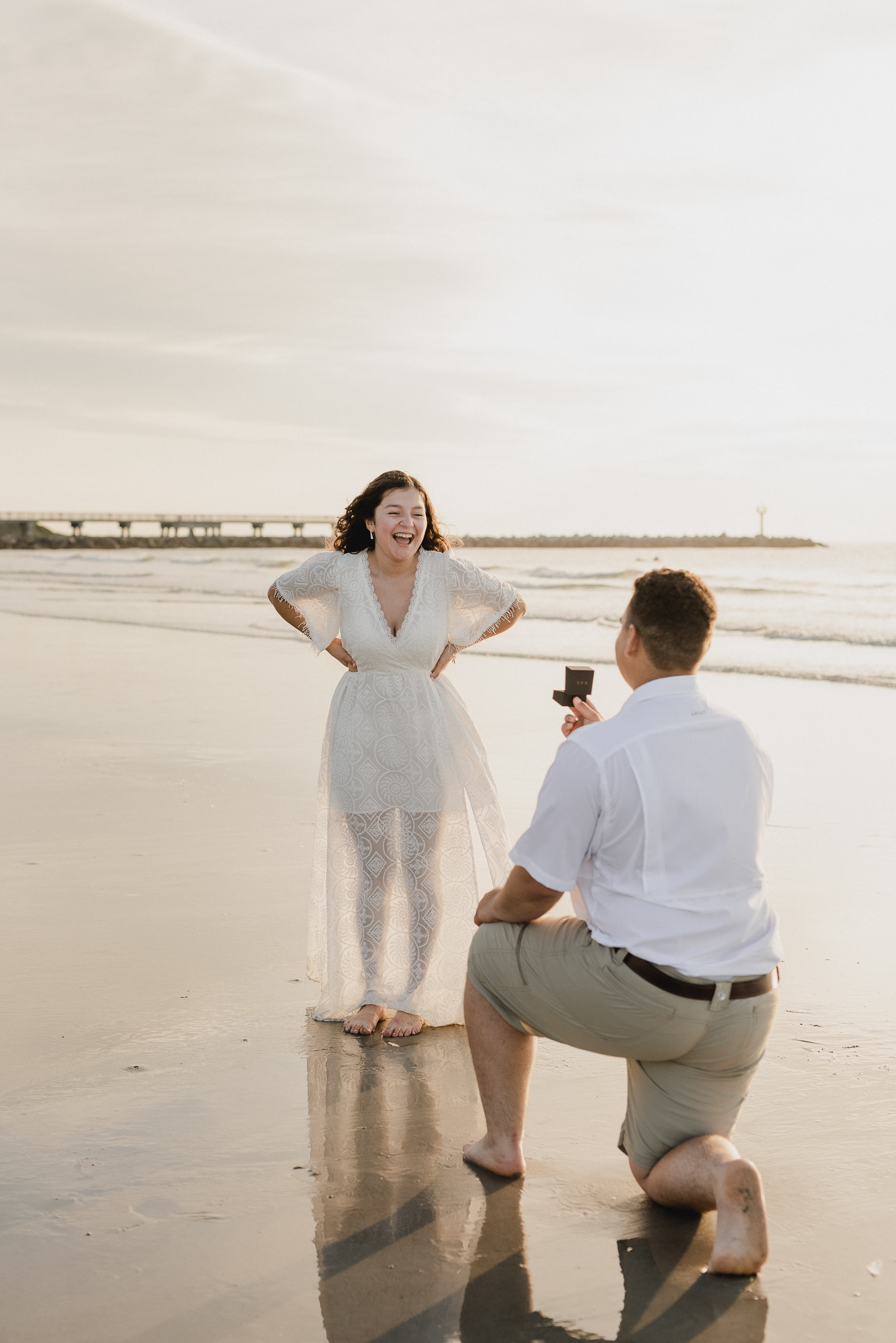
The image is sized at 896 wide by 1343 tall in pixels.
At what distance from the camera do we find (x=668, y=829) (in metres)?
2.62

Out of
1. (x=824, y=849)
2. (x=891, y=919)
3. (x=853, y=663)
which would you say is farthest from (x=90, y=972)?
(x=853, y=663)

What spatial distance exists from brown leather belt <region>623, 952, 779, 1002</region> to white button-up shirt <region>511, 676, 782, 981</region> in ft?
0.06

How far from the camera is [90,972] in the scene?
425cm

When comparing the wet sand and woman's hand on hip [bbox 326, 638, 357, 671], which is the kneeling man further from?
woman's hand on hip [bbox 326, 638, 357, 671]

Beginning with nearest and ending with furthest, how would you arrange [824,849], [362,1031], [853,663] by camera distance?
[362,1031] → [824,849] → [853,663]

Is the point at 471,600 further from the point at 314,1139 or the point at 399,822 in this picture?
the point at 314,1139

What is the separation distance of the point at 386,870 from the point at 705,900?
176 cm

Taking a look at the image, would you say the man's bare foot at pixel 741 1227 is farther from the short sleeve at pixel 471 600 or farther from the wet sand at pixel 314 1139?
the short sleeve at pixel 471 600

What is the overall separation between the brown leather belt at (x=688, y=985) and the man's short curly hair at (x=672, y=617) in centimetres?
64

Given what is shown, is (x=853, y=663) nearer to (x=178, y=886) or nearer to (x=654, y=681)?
(x=178, y=886)

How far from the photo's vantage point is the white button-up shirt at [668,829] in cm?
263

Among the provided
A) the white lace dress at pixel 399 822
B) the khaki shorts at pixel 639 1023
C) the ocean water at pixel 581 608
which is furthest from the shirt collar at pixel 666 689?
the ocean water at pixel 581 608

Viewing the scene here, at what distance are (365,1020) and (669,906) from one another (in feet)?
5.53

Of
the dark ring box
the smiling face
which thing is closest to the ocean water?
the smiling face
